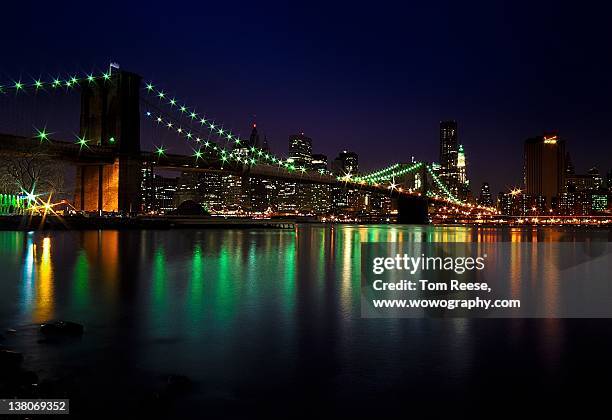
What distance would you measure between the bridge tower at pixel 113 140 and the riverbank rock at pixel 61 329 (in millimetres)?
31263

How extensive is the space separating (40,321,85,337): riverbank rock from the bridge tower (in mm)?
31263

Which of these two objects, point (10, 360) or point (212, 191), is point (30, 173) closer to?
point (10, 360)

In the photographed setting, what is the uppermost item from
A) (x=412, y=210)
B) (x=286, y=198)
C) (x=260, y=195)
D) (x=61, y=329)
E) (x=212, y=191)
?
(x=212, y=191)

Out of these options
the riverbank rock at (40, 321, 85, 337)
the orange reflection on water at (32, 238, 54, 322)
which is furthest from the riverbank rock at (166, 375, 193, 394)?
the orange reflection on water at (32, 238, 54, 322)

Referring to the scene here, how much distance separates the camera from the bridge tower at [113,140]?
39031 mm

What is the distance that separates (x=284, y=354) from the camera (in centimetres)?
762

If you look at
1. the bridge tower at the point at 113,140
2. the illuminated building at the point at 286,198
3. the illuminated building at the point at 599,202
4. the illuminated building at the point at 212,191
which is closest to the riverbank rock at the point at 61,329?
the bridge tower at the point at 113,140

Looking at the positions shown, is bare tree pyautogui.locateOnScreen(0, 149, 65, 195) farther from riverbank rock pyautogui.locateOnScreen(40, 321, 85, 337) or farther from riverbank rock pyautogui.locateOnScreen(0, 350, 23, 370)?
riverbank rock pyautogui.locateOnScreen(0, 350, 23, 370)

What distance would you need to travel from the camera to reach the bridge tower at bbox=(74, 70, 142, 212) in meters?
39.0

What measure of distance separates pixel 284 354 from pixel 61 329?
3.11 m

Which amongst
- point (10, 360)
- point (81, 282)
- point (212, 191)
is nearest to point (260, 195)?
point (212, 191)

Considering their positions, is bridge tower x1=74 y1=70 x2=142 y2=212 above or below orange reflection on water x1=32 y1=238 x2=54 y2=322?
above

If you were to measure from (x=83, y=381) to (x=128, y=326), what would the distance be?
9.82 ft

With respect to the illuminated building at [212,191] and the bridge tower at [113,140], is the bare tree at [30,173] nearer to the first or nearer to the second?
the bridge tower at [113,140]
